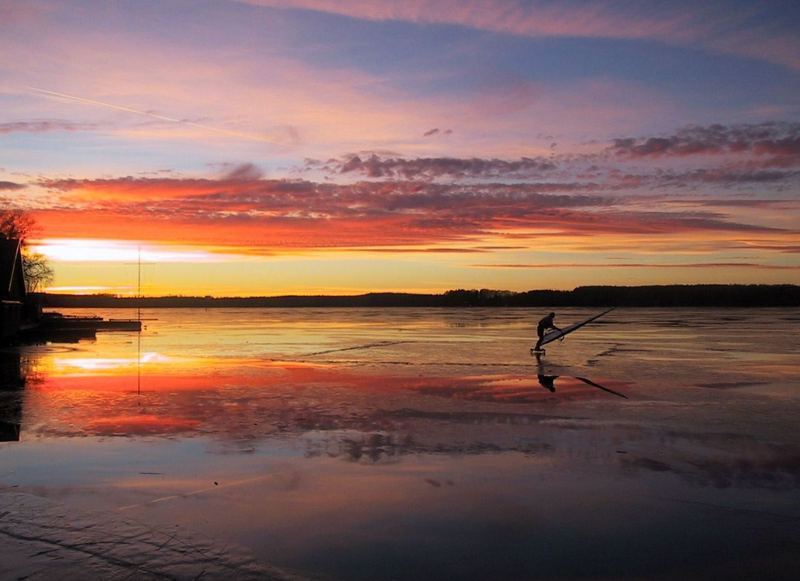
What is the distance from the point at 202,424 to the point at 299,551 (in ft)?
22.0

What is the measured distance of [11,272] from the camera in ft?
124

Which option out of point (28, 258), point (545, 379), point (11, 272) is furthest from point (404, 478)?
point (28, 258)

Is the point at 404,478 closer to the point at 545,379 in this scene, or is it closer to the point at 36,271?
the point at 545,379

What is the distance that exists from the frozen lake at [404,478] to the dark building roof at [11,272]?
22.1 metres

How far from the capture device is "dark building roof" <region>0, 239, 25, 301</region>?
37094mm

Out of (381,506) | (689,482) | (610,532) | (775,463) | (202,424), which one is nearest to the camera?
(610,532)

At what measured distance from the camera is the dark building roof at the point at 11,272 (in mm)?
37094

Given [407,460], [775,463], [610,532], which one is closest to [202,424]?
[407,460]

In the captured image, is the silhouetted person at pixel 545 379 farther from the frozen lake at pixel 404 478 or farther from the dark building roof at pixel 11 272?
the dark building roof at pixel 11 272

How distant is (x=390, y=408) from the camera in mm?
14305

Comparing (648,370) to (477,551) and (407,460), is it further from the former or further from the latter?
(477,551)

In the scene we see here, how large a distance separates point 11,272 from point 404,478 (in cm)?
3584

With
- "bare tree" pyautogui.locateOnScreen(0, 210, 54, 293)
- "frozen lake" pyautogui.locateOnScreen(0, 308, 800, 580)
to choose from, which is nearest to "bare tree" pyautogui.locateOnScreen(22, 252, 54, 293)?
"bare tree" pyautogui.locateOnScreen(0, 210, 54, 293)

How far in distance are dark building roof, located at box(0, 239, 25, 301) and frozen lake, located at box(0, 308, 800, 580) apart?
22.1 meters
